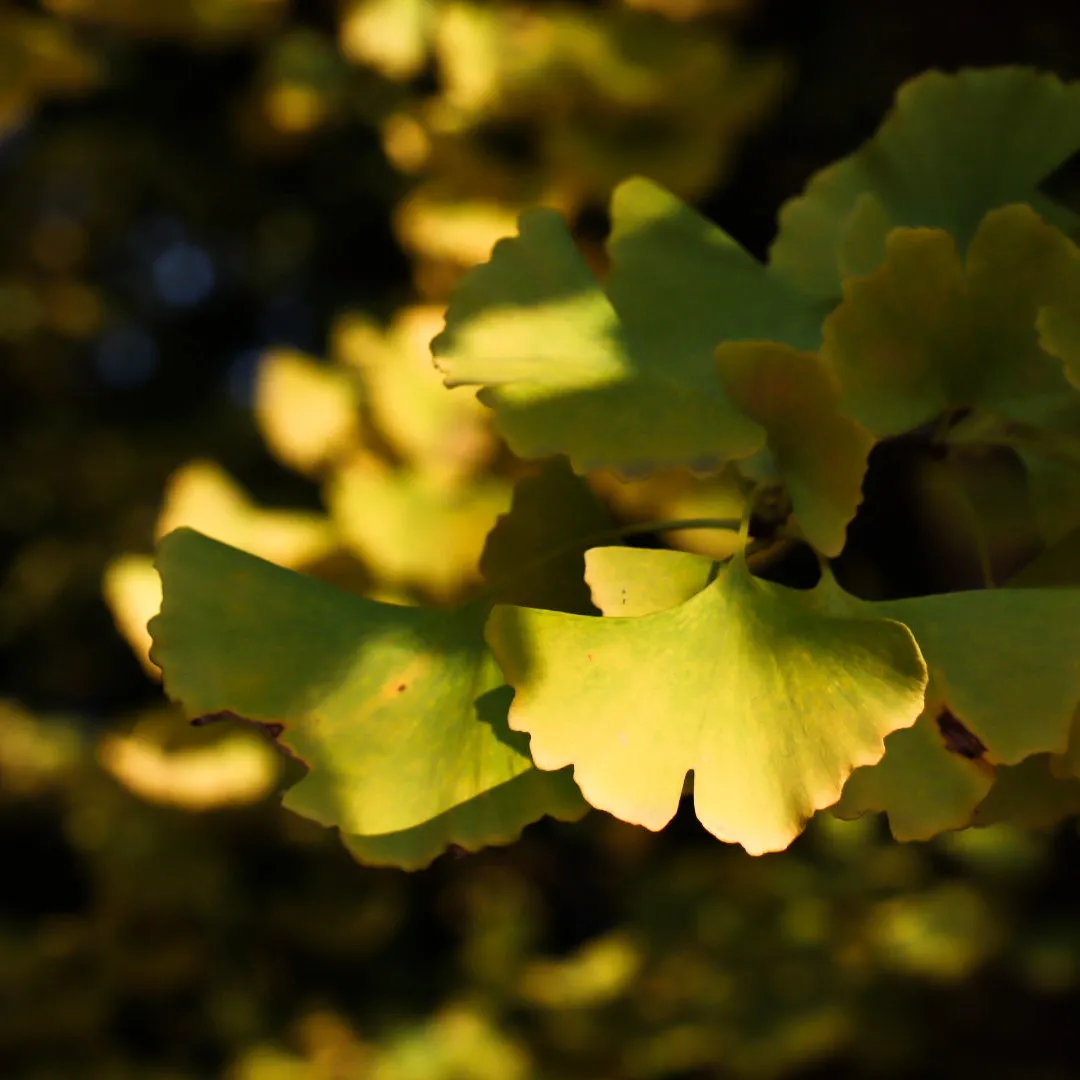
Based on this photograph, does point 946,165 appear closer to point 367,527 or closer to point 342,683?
point 342,683

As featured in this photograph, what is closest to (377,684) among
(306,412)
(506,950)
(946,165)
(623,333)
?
(623,333)

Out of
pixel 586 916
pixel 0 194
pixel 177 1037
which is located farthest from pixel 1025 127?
pixel 0 194

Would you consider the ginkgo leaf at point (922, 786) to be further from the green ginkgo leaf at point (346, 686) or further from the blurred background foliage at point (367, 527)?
the blurred background foliage at point (367, 527)

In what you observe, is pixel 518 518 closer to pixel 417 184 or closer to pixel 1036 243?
pixel 1036 243

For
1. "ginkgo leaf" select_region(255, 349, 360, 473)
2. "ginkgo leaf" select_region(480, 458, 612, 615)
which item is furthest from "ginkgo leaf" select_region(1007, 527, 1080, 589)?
"ginkgo leaf" select_region(255, 349, 360, 473)

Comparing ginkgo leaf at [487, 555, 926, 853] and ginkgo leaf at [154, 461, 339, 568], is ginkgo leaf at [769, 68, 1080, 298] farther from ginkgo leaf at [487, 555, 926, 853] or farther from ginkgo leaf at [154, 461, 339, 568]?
ginkgo leaf at [154, 461, 339, 568]

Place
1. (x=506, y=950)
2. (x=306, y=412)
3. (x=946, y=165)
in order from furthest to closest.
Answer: (x=506, y=950) < (x=306, y=412) < (x=946, y=165)

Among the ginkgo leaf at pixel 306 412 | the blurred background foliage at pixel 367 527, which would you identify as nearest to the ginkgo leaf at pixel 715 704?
the blurred background foliage at pixel 367 527

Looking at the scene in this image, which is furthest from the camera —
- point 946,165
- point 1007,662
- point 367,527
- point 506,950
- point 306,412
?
point 506,950
